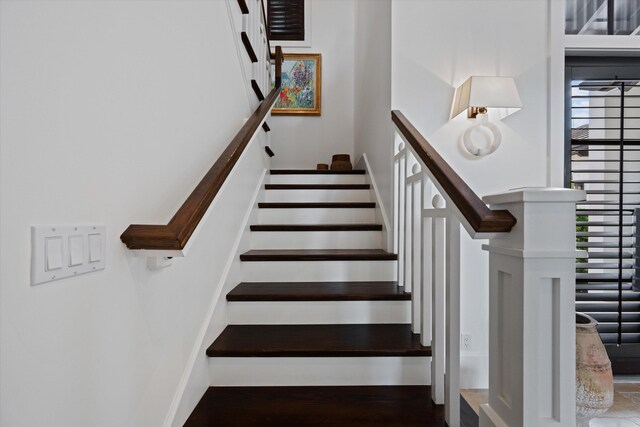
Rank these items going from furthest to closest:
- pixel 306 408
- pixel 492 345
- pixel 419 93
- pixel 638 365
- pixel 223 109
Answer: pixel 638 365 → pixel 419 93 → pixel 223 109 → pixel 306 408 → pixel 492 345

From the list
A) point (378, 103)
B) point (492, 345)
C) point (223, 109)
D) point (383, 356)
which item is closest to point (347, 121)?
point (378, 103)

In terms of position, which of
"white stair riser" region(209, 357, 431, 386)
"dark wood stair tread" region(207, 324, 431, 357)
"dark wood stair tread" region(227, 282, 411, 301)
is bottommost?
"white stair riser" region(209, 357, 431, 386)

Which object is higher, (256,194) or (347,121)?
(347,121)

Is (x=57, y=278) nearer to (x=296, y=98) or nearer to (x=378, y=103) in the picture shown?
(x=378, y=103)

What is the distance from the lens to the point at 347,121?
446 centimetres

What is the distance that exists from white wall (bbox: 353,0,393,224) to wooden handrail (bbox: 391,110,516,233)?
92cm

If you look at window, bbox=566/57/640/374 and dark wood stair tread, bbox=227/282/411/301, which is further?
window, bbox=566/57/640/374

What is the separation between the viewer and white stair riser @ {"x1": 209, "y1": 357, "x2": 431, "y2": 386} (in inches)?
60.3

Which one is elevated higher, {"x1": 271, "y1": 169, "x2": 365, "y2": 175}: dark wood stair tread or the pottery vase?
{"x1": 271, "y1": 169, "x2": 365, "y2": 175}: dark wood stair tread

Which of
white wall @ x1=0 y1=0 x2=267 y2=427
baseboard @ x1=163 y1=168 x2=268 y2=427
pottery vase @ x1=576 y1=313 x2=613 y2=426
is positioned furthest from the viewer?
pottery vase @ x1=576 y1=313 x2=613 y2=426

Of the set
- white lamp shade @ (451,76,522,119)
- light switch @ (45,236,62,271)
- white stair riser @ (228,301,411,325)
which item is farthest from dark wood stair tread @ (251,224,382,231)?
light switch @ (45,236,62,271)

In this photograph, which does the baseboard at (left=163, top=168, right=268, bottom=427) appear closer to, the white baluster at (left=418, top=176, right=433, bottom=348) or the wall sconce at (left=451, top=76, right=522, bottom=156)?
the white baluster at (left=418, top=176, right=433, bottom=348)

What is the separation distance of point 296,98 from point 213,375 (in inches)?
141

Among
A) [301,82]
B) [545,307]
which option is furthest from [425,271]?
[301,82]
